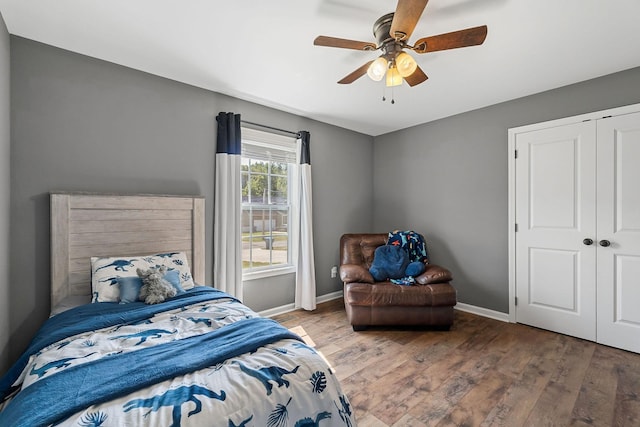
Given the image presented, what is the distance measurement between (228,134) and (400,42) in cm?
188

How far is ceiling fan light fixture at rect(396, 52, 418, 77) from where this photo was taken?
180 cm

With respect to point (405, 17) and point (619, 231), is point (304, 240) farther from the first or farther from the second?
point (619, 231)

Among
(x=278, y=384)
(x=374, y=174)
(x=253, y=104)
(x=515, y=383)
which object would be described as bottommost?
(x=515, y=383)

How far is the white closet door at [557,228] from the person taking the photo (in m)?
2.70

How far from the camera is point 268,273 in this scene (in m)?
3.37

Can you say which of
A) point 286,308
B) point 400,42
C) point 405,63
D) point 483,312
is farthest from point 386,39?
point 483,312

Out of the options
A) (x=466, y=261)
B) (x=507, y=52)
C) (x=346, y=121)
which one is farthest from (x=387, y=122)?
(x=466, y=261)

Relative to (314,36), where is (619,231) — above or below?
below

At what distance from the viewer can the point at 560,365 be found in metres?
2.28

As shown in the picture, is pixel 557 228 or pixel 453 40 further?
pixel 557 228

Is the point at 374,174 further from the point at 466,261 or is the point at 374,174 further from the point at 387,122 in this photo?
the point at 466,261

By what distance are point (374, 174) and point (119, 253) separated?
354 cm

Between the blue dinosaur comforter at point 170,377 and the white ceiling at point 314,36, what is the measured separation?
1.89 meters

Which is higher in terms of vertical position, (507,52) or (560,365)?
(507,52)
